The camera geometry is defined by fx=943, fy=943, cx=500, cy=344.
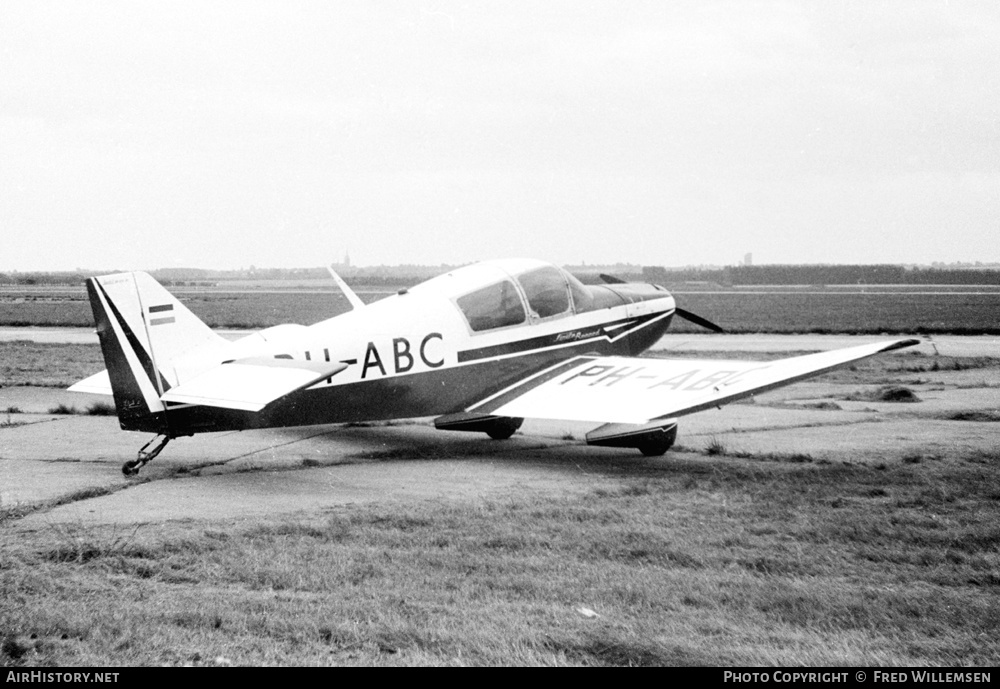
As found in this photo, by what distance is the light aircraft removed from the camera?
9.04 metres

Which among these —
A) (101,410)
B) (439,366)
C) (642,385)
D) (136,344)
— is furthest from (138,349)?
(101,410)

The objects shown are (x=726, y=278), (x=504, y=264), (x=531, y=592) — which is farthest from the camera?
(x=726, y=278)

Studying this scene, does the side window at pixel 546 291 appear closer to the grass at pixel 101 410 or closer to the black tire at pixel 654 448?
the black tire at pixel 654 448

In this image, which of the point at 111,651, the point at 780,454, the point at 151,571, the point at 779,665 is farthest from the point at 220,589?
the point at 780,454

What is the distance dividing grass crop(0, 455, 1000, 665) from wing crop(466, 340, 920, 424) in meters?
1.50

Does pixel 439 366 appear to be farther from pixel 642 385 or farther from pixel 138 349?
pixel 138 349

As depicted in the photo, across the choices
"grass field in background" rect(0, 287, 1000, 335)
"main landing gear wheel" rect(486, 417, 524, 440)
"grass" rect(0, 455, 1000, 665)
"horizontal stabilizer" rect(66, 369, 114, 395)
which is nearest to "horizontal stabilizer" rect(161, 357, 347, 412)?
"grass" rect(0, 455, 1000, 665)

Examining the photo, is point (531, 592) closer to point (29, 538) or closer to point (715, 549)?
point (715, 549)

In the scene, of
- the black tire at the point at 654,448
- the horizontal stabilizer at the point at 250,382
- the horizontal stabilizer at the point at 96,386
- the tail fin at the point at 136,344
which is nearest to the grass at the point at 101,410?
the horizontal stabilizer at the point at 96,386

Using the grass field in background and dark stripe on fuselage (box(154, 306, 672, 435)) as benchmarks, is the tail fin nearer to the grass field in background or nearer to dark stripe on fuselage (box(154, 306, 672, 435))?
dark stripe on fuselage (box(154, 306, 672, 435))

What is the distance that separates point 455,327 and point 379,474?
6.92 ft

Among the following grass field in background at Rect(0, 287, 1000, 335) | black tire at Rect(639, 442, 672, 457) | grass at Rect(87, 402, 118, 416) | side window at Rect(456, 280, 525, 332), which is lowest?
black tire at Rect(639, 442, 672, 457)

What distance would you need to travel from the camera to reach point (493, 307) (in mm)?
11203

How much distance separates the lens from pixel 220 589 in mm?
5281
